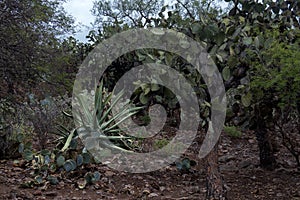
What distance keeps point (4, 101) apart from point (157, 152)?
202 centimetres

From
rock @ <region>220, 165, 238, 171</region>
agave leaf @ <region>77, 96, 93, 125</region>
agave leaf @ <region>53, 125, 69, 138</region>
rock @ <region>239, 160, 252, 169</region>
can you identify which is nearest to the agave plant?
agave leaf @ <region>77, 96, 93, 125</region>

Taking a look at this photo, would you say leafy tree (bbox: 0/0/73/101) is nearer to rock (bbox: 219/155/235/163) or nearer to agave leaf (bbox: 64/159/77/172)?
agave leaf (bbox: 64/159/77/172)

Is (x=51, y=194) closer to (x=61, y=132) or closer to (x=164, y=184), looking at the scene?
(x=164, y=184)

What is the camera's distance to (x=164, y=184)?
451 cm

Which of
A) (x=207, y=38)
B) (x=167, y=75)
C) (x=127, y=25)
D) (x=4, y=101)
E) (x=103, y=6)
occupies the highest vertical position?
(x=103, y=6)

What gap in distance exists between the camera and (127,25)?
8055 millimetres

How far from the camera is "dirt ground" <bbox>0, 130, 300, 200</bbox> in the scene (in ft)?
13.2

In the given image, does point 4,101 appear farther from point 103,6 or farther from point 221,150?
point 103,6

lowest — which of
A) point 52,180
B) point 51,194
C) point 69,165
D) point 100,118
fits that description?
point 51,194

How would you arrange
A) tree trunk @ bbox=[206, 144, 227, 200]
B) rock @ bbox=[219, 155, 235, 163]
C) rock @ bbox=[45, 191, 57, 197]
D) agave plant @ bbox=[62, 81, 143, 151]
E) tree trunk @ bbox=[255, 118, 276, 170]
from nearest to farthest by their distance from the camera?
1. tree trunk @ bbox=[206, 144, 227, 200]
2. rock @ bbox=[45, 191, 57, 197]
3. tree trunk @ bbox=[255, 118, 276, 170]
4. agave plant @ bbox=[62, 81, 143, 151]
5. rock @ bbox=[219, 155, 235, 163]

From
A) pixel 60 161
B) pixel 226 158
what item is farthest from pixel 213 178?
pixel 226 158

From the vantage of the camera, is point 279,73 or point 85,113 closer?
point 279,73

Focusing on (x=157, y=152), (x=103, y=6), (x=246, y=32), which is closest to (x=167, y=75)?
(x=246, y=32)

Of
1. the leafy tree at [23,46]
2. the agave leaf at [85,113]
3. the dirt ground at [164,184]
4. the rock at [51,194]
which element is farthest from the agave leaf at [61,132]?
the rock at [51,194]
